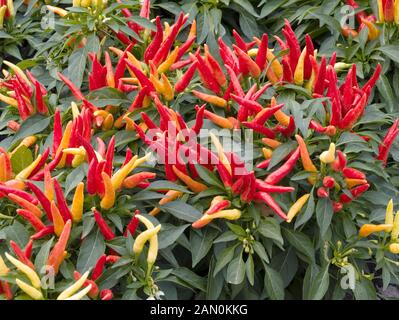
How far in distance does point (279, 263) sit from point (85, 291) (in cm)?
73

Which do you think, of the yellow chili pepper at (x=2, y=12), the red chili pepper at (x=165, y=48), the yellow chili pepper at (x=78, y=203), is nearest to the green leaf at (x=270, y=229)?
the yellow chili pepper at (x=78, y=203)

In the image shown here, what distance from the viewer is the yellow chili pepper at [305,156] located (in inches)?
80.7

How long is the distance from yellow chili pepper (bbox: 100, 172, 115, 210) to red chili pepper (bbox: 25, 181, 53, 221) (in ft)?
0.51

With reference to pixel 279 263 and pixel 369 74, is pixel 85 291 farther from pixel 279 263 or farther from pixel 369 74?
pixel 369 74

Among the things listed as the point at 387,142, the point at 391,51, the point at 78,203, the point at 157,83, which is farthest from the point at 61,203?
the point at 391,51

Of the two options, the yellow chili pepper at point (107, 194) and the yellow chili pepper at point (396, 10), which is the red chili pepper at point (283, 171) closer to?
the yellow chili pepper at point (107, 194)

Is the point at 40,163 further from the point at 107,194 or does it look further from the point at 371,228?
the point at 371,228

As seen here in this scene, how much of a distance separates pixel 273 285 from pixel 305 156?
0.42m

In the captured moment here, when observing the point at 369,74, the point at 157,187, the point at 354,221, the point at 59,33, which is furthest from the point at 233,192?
the point at 59,33

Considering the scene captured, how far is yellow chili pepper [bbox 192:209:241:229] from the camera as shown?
6.53 ft

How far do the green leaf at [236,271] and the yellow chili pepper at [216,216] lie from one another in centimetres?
12

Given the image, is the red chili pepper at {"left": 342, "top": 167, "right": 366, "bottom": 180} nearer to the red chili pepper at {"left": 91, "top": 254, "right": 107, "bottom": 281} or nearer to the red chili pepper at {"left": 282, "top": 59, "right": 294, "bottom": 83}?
the red chili pepper at {"left": 282, "top": 59, "right": 294, "bottom": 83}

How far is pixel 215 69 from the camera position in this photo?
2.32 meters

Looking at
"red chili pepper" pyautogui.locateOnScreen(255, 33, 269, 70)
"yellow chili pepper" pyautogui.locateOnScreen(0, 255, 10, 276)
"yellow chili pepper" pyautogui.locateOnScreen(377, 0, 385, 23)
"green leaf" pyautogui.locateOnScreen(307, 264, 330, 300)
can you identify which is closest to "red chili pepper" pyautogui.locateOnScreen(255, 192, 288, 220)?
"green leaf" pyautogui.locateOnScreen(307, 264, 330, 300)
